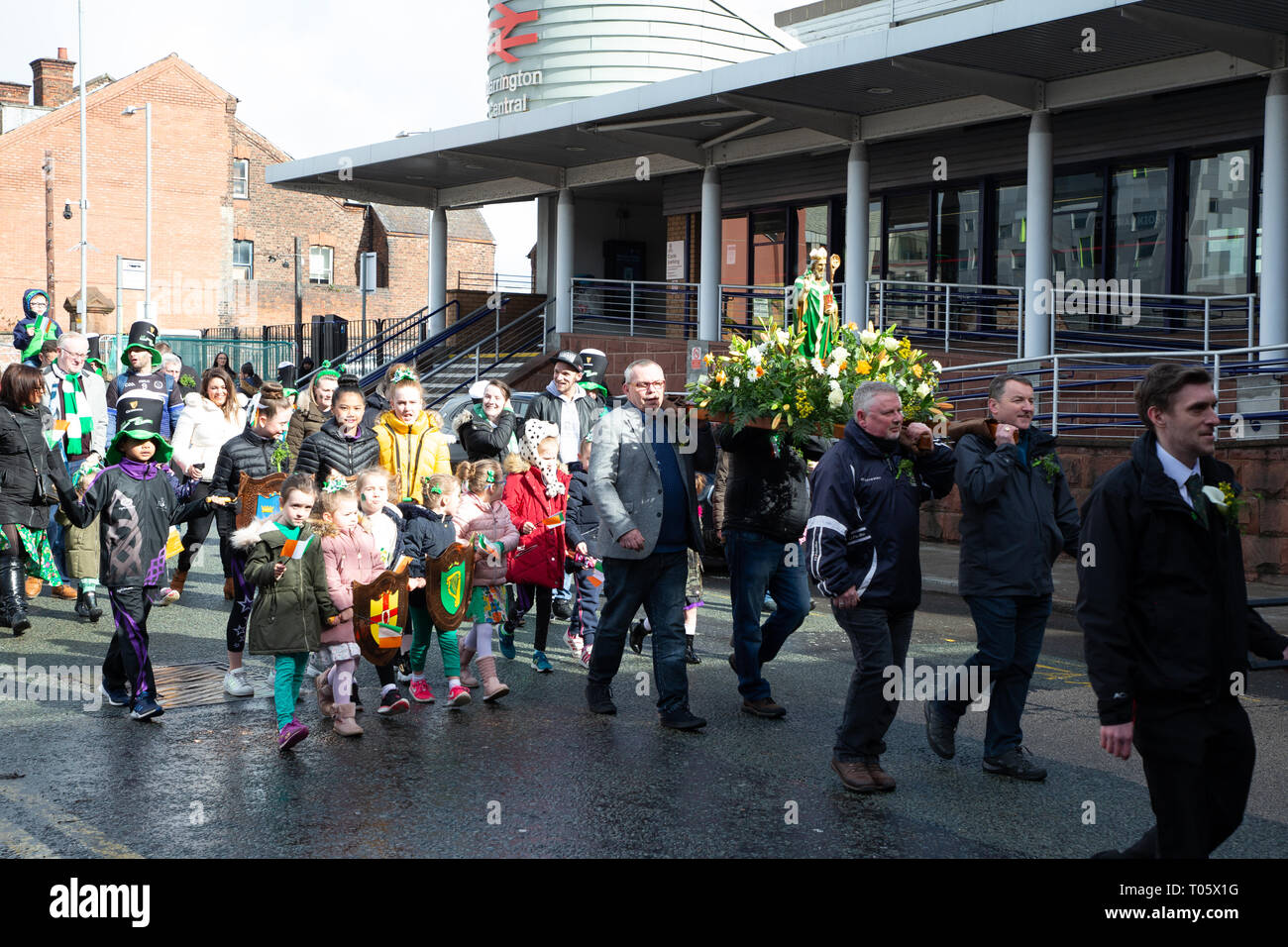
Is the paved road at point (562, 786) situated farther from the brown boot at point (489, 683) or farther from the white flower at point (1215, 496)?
the white flower at point (1215, 496)

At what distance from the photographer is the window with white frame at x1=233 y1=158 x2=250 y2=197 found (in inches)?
2117

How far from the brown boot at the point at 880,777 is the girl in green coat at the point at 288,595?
109 inches

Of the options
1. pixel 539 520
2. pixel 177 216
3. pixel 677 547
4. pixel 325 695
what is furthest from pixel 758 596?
pixel 177 216

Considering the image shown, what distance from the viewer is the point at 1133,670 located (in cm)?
415

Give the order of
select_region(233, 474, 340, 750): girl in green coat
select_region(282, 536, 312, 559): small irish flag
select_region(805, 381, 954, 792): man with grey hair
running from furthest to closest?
1. select_region(282, 536, 312, 559): small irish flag
2. select_region(233, 474, 340, 750): girl in green coat
3. select_region(805, 381, 954, 792): man with grey hair

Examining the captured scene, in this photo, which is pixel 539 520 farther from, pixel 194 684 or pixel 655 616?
pixel 194 684

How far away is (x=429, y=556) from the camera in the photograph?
795 centimetres

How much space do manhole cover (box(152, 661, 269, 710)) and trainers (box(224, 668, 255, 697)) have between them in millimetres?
32

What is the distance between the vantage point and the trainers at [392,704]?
754 cm

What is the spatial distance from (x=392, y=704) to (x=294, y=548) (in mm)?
1070

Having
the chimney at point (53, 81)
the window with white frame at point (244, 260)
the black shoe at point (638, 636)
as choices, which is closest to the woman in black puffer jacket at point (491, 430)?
the black shoe at point (638, 636)

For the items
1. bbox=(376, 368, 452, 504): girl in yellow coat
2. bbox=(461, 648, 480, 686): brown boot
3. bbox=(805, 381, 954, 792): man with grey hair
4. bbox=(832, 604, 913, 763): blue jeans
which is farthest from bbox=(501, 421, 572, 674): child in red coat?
bbox=(832, 604, 913, 763): blue jeans

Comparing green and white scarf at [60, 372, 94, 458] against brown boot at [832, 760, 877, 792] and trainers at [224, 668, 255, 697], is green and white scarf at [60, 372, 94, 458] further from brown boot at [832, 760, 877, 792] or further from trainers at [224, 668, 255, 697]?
brown boot at [832, 760, 877, 792]
